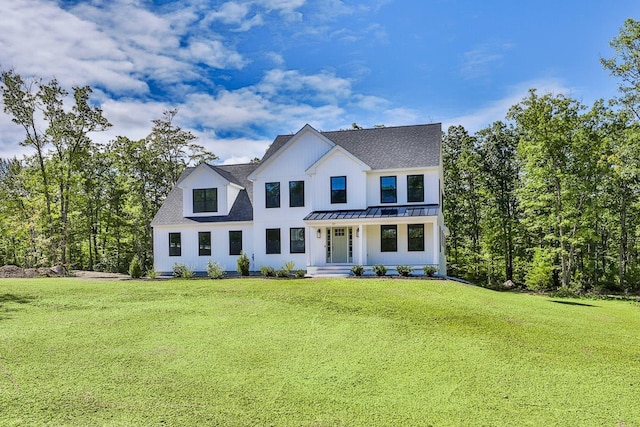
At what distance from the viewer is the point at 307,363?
27.8 feet

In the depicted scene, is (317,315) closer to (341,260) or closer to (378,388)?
(378,388)

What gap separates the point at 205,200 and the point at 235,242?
133 inches

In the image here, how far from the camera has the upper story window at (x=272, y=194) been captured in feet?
82.7

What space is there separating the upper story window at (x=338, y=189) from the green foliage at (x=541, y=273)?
43.3ft

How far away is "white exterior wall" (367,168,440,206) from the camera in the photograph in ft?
76.6

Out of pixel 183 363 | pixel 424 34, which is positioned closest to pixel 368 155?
pixel 424 34

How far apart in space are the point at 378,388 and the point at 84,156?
2852 centimetres

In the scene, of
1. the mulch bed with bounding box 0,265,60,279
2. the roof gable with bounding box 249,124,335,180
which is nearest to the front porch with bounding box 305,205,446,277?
the roof gable with bounding box 249,124,335,180

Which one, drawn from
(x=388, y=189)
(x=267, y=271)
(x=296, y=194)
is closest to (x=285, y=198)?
(x=296, y=194)

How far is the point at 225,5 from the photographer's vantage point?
46.7 feet

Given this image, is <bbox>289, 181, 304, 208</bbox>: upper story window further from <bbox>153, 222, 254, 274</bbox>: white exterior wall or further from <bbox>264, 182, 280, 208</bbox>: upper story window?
<bbox>153, 222, 254, 274</bbox>: white exterior wall

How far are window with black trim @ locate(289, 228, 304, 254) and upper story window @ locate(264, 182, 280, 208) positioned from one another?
71.1 inches

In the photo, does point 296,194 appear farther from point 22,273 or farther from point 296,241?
point 22,273

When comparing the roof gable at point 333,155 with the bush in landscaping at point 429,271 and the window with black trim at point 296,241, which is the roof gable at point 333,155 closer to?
the window with black trim at point 296,241
